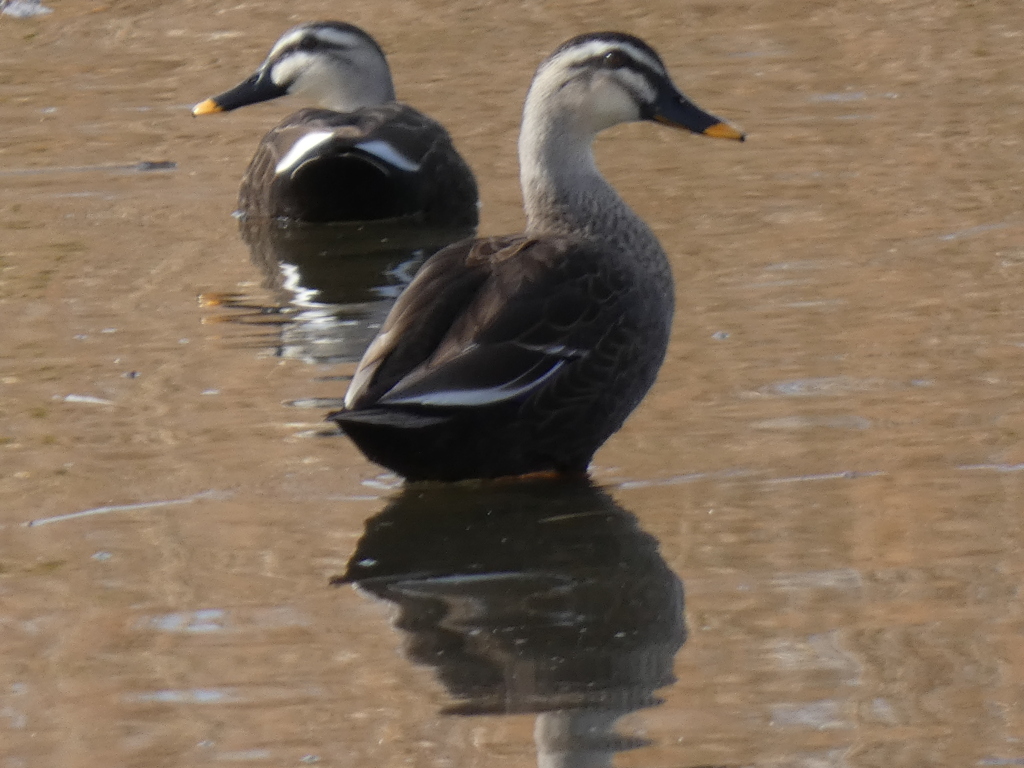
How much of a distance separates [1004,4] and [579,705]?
984 cm

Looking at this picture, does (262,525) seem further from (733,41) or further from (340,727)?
(733,41)

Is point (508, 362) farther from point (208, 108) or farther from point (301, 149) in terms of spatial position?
point (208, 108)

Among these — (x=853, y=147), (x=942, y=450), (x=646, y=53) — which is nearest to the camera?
(x=942, y=450)

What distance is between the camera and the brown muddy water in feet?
12.5

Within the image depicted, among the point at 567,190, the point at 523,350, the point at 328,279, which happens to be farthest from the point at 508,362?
the point at 328,279

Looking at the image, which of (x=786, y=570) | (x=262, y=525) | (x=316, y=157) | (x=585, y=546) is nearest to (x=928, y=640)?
(x=786, y=570)

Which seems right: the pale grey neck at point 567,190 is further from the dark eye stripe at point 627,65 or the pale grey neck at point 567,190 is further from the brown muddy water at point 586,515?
the brown muddy water at point 586,515

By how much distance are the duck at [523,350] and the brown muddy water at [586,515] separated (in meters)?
0.17

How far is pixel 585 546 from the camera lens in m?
4.78

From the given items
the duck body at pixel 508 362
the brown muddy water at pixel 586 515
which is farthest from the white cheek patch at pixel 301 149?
Answer: the duck body at pixel 508 362

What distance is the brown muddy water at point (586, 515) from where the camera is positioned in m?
3.80

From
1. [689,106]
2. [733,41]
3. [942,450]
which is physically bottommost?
[733,41]

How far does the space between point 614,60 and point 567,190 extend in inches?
18.9

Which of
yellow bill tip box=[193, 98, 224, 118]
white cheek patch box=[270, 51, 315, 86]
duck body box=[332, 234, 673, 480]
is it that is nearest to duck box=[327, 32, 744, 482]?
duck body box=[332, 234, 673, 480]
